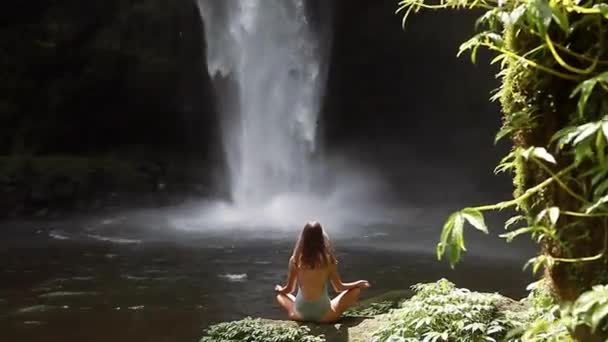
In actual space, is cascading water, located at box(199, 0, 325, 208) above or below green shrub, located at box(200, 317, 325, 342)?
above

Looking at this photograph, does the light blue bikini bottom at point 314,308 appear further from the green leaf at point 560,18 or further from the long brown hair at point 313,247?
the green leaf at point 560,18

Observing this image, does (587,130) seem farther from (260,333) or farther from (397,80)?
(397,80)

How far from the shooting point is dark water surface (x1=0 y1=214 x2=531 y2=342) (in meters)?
7.38

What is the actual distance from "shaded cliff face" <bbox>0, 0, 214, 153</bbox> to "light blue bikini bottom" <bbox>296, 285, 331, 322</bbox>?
19401 mm

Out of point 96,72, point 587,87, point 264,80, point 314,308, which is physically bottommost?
point 314,308

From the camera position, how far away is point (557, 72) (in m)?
1.59

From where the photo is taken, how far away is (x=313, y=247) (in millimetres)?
4945

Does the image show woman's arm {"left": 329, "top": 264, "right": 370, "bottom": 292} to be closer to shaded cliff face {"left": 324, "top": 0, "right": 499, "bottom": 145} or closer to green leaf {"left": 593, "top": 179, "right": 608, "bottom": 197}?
green leaf {"left": 593, "top": 179, "right": 608, "bottom": 197}

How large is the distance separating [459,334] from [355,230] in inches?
534

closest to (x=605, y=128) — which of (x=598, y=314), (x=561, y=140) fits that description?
(x=561, y=140)

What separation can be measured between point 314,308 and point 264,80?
20751mm

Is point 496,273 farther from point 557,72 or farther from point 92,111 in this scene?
point 92,111

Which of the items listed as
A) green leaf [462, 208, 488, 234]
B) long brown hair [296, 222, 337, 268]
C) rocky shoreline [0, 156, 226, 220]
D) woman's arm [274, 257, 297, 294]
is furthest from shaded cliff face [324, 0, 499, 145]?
green leaf [462, 208, 488, 234]

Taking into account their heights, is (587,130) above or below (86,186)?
below
